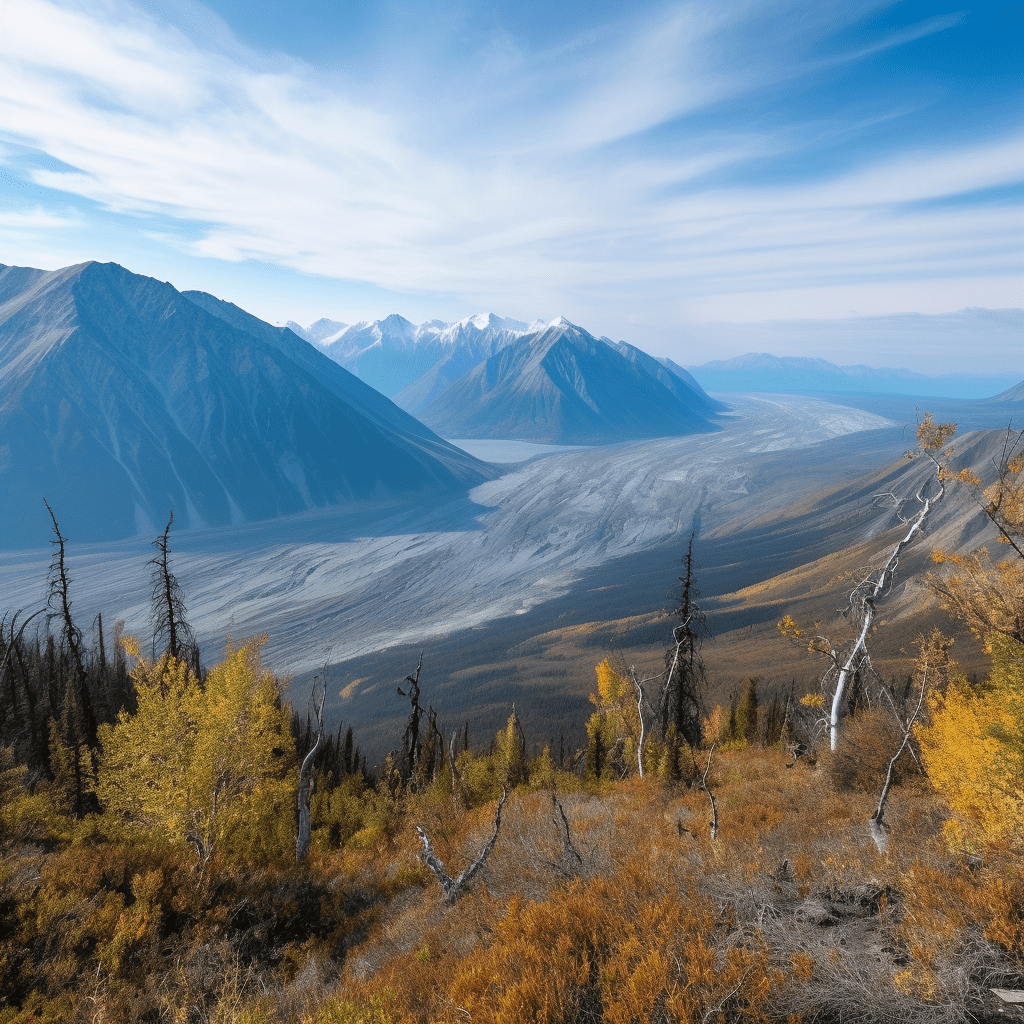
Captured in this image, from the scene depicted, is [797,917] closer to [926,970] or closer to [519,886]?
[926,970]

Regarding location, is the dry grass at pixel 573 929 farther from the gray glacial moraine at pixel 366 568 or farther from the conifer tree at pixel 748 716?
the gray glacial moraine at pixel 366 568

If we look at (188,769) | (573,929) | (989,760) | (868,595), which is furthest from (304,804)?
(868,595)

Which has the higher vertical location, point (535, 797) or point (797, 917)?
point (797, 917)

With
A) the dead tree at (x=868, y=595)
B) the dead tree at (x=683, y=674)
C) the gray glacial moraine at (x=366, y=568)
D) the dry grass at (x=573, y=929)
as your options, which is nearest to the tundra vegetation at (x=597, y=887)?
the dry grass at (x=573, y=929)

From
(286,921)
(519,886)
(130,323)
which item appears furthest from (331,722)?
(130,323)

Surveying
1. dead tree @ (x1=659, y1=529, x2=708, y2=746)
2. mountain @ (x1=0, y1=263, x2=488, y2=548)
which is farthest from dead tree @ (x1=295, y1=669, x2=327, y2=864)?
mountain @ (x1=0, y1=263, x2=488, y2=548)
